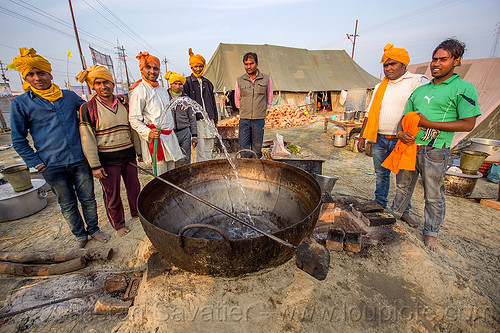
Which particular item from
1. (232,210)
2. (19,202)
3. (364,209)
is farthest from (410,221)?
(19,202)

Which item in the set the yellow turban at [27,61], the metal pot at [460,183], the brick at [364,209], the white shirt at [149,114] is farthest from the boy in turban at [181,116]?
the metal pot at [460,183]

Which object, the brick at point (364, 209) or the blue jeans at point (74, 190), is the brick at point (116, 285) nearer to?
the blue jeans at point (74, 190)

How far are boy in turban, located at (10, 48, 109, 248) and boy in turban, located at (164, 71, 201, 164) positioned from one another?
133 cm

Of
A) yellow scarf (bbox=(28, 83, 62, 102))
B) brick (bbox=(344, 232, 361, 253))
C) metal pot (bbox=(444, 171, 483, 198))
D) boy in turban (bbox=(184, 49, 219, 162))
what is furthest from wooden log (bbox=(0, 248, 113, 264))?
metal pot (bbox=(444, 171, 483, 198))

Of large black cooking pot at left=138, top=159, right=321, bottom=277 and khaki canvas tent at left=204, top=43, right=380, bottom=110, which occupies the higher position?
khaki canvas tent at left=204, top=43, right=380, bottom=110

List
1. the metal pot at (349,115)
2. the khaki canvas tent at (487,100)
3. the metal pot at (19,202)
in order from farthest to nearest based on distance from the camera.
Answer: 1. the metal pot at (349,115)
2. the khaki canvas tent at (487,100)
3. the metal pot at (19,202)

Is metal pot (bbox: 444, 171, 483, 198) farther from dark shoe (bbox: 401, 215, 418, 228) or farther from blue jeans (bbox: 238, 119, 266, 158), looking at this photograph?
blue jeans (bbox: 238, 119, 266, 158)

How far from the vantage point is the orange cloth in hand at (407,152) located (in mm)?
2264

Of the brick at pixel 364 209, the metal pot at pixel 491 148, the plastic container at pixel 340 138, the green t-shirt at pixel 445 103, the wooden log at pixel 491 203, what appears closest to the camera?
the green t-shirt at pixel 445 103

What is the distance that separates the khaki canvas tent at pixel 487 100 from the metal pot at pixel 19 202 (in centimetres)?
997

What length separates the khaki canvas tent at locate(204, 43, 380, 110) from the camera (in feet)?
49.5

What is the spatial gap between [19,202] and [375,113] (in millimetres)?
5599

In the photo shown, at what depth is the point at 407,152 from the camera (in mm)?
2398

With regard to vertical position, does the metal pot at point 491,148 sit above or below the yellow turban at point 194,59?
below
